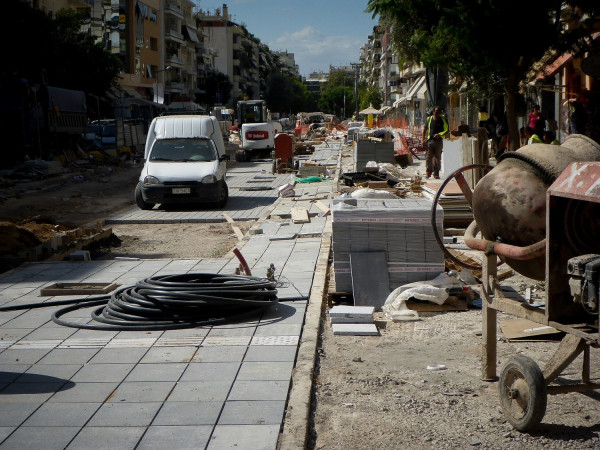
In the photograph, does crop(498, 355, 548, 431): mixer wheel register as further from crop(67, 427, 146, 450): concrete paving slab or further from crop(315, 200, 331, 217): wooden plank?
crop(315, 200, 331, 217): wooden plank

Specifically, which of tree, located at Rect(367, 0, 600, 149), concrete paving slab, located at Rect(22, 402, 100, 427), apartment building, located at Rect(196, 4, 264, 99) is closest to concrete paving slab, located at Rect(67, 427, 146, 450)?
concrete paving slab, located at Rect(22, 402, 100, 427)

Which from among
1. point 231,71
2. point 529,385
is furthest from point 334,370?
point 231,71

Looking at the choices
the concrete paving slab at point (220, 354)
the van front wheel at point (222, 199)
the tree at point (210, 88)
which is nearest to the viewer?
the concrete paving slab at point (220, 354)

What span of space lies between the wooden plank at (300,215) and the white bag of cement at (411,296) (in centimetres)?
660

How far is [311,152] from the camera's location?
1713 inches

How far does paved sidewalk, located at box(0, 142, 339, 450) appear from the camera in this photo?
4504 mm

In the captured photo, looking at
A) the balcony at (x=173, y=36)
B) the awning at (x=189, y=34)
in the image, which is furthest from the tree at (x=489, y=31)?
the awning at (x=189, y=34)

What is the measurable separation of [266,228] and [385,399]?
8.77m

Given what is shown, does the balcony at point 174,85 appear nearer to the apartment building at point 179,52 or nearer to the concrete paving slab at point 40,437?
the apartment building at point 179,52

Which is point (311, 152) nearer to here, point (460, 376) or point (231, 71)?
point (460, 376)

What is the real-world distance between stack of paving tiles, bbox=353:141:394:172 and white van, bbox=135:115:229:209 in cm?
497

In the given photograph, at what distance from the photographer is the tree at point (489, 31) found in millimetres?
12648

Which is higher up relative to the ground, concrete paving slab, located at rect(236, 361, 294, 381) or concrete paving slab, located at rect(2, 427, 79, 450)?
concrete paving slab, located at rect(236, 361, 294, 381)

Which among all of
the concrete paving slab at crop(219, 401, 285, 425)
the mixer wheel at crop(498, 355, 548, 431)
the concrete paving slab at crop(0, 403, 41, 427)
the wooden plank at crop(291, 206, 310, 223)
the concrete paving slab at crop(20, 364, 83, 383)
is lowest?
the concrete paving slab at crop(219, 401, 285, 425)
